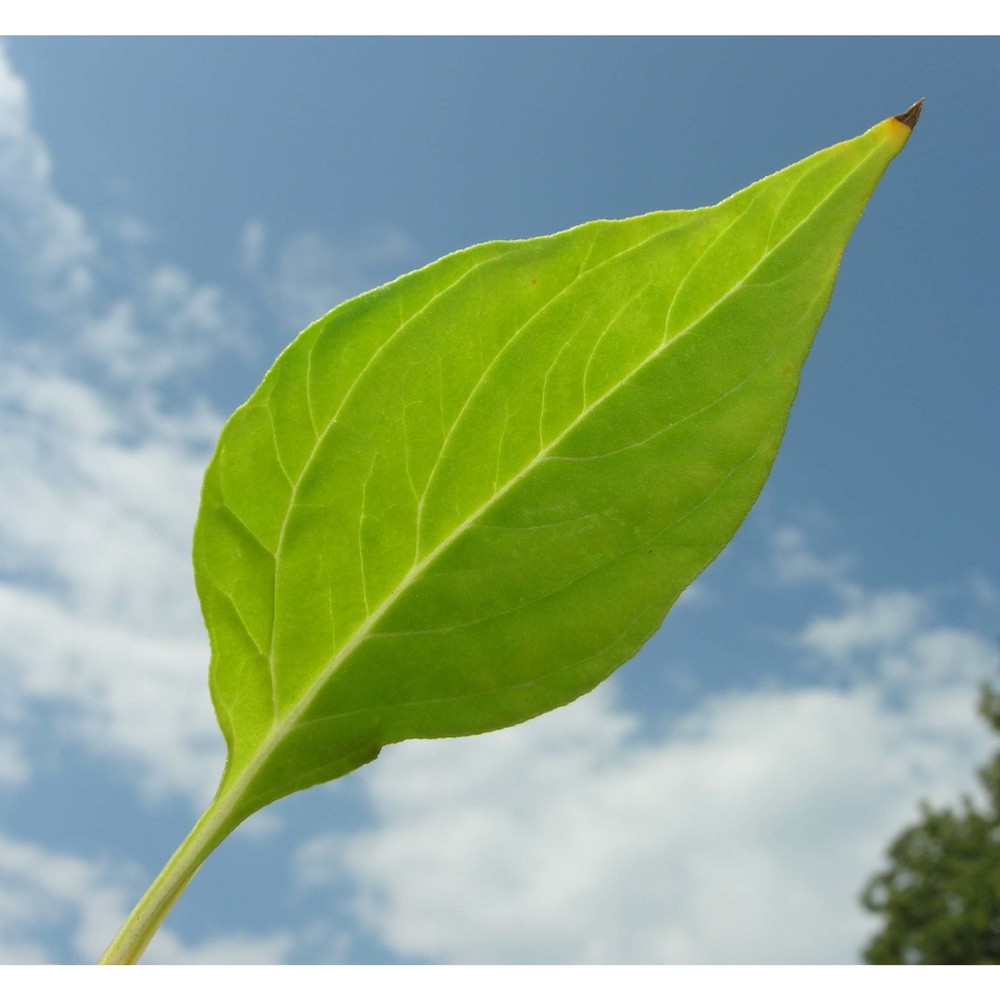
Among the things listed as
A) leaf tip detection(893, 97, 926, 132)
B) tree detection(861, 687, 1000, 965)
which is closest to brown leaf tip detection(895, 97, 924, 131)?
leaf tip detection(893, 97, 926, 132)

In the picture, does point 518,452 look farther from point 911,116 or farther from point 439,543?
point 911,116

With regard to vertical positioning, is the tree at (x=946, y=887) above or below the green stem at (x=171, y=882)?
above

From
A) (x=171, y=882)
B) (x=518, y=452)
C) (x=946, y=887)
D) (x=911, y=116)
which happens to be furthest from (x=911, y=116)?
(x=946, y=887)

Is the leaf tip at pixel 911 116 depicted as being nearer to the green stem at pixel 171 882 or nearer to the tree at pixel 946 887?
the green stem at pixel 171 882

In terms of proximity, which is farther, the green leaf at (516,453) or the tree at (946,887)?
the tree at (946,887)

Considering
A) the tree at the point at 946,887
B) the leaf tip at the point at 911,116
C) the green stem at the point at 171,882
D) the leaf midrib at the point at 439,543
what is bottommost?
the green stem at the point at 171,882

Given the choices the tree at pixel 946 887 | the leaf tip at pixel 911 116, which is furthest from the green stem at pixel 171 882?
the tree at pixel 946 887

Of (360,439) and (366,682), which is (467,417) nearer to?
(360,439)
